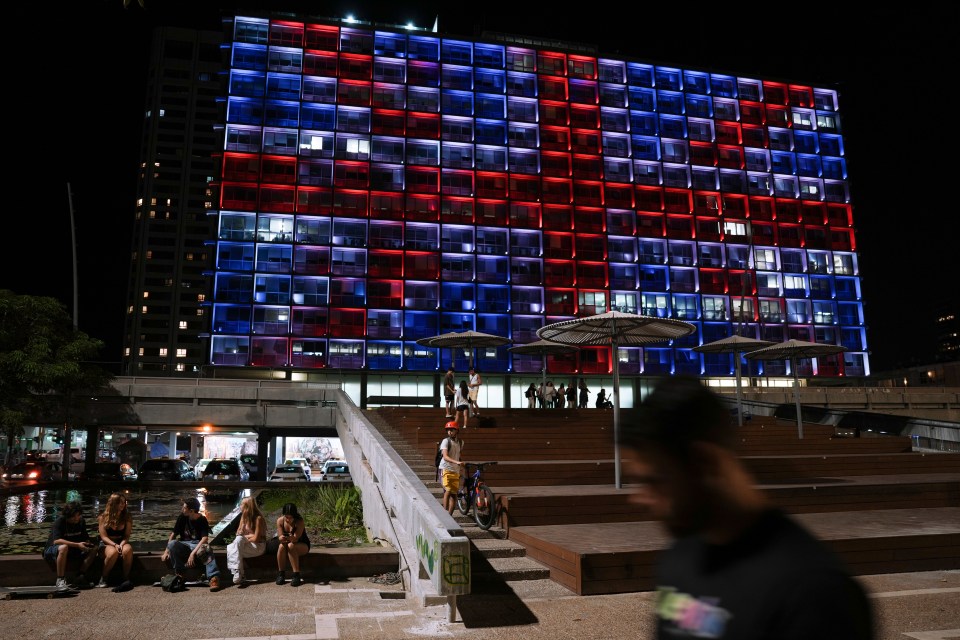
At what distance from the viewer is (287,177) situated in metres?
51.1

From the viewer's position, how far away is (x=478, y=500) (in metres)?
10.1

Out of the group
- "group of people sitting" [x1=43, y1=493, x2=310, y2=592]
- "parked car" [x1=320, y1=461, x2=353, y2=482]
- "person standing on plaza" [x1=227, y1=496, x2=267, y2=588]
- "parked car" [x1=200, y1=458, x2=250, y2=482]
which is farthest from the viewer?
"parked car" [x1=320, y1=461, x2=353, y2=482]

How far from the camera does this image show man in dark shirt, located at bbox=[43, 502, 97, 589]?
8523mm

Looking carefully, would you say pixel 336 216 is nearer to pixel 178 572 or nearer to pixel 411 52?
pixel 411 52

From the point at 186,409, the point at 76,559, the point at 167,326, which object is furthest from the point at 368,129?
the point at 167,326

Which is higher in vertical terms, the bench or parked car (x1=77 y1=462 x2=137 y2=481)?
parked car (x1=77 y1=462 x2=137 y2=481)

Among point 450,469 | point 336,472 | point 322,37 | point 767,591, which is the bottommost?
point 336,472

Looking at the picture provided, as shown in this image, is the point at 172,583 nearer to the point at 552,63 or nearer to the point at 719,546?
the point at 719,546

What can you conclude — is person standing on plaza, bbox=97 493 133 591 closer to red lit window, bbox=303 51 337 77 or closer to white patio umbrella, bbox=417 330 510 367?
white patio umbrella, bbox=417 330 510 367

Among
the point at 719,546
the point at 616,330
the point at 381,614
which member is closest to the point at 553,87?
the point at 616,330

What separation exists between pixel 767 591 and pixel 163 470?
29136 millimetres

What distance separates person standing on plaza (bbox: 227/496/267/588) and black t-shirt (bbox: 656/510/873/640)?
8.67 meters

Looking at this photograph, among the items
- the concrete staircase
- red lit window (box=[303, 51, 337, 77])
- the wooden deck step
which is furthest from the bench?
red lit window (box=[303, 51, 337, 77])

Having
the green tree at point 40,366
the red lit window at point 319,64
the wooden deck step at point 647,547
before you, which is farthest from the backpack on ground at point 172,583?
the red lit window at point 319,64
